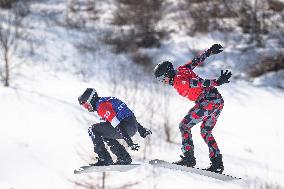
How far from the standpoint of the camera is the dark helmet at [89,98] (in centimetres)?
777

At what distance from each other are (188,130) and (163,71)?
3.61 feet

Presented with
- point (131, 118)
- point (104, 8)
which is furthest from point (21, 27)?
point (131, 118)

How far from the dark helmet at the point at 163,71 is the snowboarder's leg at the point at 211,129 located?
77 centimetres

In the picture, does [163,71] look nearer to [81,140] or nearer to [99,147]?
[99,147]

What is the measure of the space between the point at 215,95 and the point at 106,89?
17092mm

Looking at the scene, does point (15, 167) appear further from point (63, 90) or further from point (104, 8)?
point (104, 8)

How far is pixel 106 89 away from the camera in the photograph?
24688mm

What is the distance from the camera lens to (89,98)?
7824mm

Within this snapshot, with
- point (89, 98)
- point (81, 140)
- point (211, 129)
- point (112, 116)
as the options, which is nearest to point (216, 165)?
point (211, 129)

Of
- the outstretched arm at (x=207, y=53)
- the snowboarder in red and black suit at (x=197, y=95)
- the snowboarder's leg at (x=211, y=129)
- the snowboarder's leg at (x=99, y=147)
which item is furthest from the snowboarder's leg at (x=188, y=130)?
the snowboarder's leg at (x=99, y=147)

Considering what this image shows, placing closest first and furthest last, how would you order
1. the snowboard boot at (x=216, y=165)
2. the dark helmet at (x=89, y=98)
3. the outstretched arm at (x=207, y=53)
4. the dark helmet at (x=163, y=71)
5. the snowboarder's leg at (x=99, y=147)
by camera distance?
the dark helmet at (x=163, y=71), the outstretched arm at (x=207, y=53), the dark helmet at (x=89, y=98), the snowboard boot at (x=216, y=165), the snowboarder's leg at (x=99, y=147)

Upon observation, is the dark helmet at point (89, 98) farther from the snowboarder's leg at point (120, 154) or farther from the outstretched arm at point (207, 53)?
the outstretched arm at point (207, 53)

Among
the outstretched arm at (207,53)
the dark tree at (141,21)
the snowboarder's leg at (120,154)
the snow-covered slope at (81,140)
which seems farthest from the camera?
the dark tree at (141,21)

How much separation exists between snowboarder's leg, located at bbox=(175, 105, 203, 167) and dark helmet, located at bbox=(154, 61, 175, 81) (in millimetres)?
685
